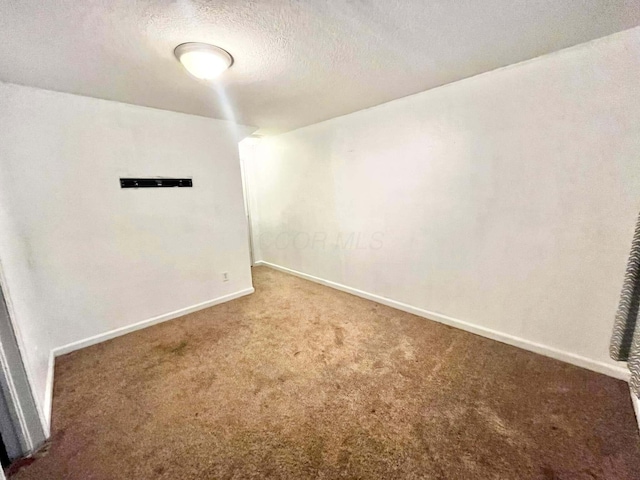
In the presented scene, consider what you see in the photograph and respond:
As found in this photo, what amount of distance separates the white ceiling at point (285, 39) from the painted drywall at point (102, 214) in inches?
12.5

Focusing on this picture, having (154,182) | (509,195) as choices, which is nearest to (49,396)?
(154,182)

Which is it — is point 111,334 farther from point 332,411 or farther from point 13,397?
point 332,411

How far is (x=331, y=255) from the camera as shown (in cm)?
363

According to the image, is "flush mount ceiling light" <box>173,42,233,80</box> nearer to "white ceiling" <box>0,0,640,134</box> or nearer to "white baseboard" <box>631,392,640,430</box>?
"white ceiling" <box>0,0,640,134</box>

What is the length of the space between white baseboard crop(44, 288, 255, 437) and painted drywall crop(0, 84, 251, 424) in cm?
5

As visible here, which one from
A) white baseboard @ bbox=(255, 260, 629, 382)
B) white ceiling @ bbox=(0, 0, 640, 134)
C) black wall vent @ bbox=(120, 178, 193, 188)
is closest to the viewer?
white ceiling @ bbox=(0, 0, 640, 134)

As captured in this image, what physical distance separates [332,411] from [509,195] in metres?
2.08

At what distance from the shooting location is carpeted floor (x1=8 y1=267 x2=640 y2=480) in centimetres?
128

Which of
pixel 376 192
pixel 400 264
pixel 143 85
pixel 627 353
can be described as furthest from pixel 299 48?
pixel 627 353

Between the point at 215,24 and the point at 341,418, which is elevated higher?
the point at 215,24

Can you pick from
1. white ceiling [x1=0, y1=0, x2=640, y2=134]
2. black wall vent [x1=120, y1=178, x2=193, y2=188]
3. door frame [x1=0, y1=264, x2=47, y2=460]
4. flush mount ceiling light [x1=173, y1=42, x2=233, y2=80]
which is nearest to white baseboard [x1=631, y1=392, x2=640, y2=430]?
white ceiling [x1=0, y1=0, x2=640, y2=134]

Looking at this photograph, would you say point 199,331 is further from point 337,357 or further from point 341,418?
point 341,418

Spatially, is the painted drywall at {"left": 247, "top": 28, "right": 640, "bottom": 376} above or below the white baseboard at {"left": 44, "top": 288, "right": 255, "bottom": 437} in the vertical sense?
above

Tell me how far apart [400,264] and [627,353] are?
65.9 inches
